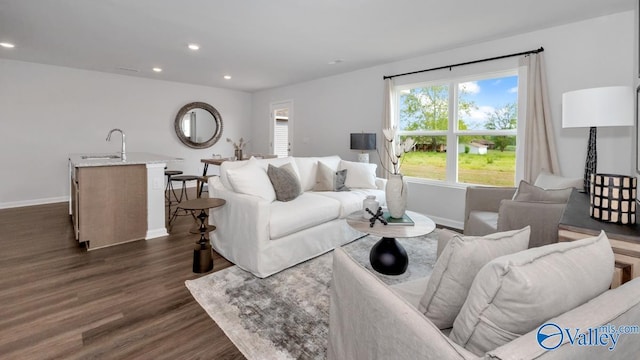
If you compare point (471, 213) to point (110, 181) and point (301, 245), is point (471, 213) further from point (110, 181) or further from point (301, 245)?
point (110, 181)

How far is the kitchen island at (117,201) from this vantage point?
320 cm

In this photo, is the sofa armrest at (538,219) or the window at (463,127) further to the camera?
the window at (463,127)

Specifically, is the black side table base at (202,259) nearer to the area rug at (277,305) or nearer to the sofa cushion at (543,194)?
the area rug at (277,305)

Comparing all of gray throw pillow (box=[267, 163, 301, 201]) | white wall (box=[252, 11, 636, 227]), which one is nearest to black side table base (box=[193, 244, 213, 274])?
gray throw pillow (box=[267, 163, 301, 201])

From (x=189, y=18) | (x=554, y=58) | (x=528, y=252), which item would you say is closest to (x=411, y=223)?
(x=528, y=252)

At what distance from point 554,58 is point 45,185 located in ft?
25.8

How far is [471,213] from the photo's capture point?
9.55ft

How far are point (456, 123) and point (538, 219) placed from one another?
2605 mm

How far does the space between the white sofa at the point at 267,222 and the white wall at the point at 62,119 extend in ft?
13.4

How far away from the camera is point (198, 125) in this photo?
711 cm

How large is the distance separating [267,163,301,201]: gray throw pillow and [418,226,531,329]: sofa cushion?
7.48 ft

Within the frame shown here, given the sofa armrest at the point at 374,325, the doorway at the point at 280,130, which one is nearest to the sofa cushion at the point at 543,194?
the sofa armrest at the point at 374,325

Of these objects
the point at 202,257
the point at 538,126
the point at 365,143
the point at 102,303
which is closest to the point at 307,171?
the point at 365,143

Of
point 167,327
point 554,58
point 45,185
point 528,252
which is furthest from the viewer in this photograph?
point 45,185
